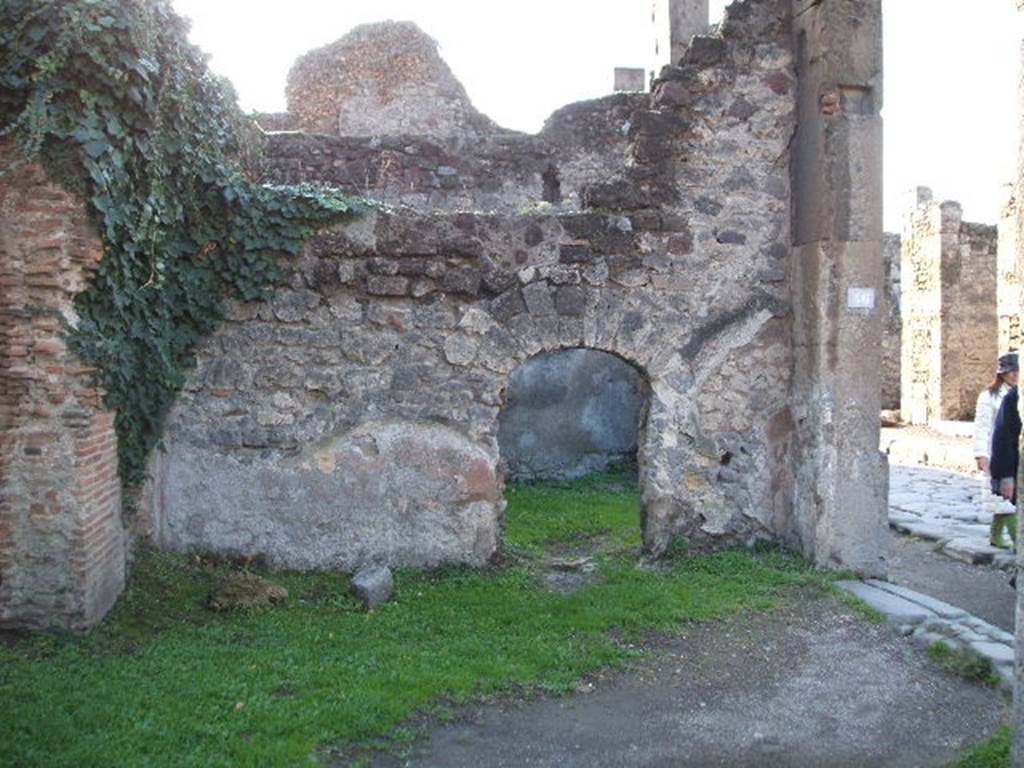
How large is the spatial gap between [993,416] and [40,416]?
7361mm

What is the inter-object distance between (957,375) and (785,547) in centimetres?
1212

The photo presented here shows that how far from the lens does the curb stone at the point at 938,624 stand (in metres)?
5.04

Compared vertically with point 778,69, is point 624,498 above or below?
below

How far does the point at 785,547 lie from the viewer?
7.20 m

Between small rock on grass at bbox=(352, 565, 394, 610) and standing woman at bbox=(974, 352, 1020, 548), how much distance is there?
5.01 m

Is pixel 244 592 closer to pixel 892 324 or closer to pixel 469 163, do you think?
pixel 469 163

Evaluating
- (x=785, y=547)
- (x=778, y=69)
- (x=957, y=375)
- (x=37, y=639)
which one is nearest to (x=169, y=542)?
(x=37, y=639)

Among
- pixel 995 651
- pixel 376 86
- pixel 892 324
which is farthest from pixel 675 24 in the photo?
pixel 892 324

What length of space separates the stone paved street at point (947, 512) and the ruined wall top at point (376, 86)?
8.39 metres

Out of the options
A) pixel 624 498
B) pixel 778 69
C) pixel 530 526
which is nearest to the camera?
pixel 778 69

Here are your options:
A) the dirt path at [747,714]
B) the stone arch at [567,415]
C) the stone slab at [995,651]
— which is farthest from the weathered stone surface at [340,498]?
the stone arch at [567,415]

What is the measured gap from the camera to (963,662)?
A: 16.8ft

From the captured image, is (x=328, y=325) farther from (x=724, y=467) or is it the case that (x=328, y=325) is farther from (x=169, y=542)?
(x=724, y=467)

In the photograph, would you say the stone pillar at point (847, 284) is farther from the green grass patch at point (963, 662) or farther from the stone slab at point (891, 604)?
the green grass patch at point (963, 662)
